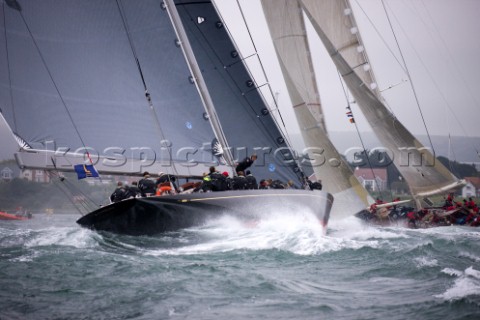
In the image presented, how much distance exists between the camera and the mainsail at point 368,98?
87.6 feet

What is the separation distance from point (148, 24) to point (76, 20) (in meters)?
1.78

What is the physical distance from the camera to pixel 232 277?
9992 millimetres

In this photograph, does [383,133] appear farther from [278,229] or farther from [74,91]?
[74,91]

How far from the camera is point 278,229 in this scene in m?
15.3

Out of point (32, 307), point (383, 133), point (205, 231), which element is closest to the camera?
point (32, 307)

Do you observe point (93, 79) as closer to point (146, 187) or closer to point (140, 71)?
point (140, 71)

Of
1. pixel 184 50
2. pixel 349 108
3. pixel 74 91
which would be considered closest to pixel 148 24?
pixel 184 50

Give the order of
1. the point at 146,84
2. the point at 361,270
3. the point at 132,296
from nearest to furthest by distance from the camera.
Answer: the point at 132,296
the point at 361,270
the point at 146,84

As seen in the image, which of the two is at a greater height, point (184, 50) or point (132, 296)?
point (184, 50)

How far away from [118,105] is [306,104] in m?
11.2

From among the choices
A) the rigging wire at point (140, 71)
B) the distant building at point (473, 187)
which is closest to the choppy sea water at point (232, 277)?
the rigging wire at point (140, 71)

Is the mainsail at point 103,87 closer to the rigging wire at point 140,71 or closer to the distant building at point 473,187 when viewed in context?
the rigging wire at point 140,71

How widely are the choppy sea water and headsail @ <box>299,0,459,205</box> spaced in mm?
12113

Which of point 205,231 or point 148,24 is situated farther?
point 148,24
